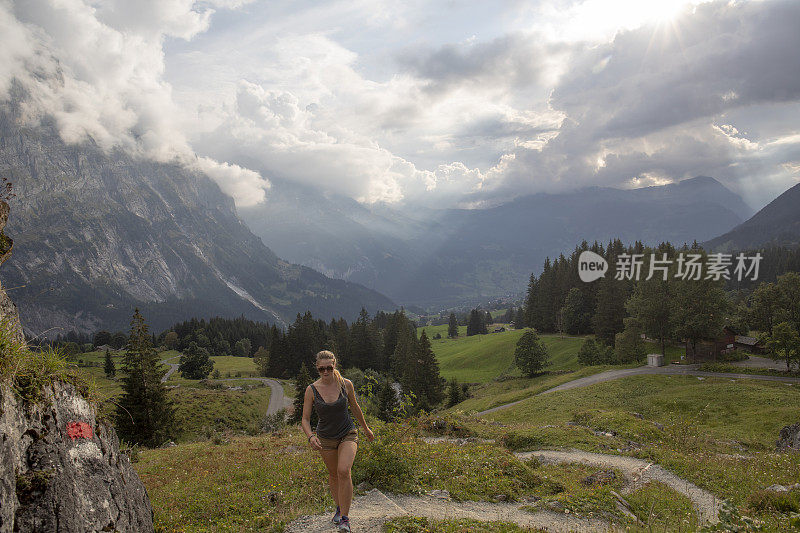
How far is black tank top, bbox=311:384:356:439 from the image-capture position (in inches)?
297

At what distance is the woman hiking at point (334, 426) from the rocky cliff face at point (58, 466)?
138 inches

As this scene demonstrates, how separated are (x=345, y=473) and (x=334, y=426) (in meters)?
0.89

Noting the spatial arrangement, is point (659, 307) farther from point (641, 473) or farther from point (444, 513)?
point (444, 513)

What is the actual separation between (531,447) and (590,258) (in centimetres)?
8187

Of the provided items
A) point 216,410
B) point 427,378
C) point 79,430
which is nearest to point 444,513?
point 79,430

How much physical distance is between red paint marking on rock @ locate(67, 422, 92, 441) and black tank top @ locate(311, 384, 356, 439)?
3.99 metres

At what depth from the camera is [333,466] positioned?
7.96 m

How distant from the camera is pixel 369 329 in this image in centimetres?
9481

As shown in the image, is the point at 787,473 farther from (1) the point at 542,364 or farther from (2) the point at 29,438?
(1) the point at 542,364

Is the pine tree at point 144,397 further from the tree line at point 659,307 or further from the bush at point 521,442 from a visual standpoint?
the tree line at point 659,307

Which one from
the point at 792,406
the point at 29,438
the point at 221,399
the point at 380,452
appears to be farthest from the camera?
the point at 221,399

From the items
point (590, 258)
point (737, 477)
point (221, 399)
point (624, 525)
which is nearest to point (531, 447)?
point (737, 477)

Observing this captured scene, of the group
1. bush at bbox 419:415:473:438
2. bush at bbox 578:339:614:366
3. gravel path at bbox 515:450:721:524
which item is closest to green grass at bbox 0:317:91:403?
gravel path at bbox 515:450:721:524

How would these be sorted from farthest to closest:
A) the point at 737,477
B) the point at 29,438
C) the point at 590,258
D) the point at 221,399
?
the point at 590,258
the point at 221,399
the point at 737,477
the point at 29,438
